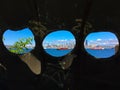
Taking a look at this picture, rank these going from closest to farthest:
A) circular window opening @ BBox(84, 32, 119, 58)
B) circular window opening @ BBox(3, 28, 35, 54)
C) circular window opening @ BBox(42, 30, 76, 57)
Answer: circular window opening @ BBox(84, 32, 119, 58) < circular window opening @ BBox(42, 30, 76, 57) < circular window opening @ BBox(3, 28, 35, 54)

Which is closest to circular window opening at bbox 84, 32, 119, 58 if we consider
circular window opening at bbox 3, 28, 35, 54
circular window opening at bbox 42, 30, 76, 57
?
circular window opening at bbox 42, 30, 76, 57

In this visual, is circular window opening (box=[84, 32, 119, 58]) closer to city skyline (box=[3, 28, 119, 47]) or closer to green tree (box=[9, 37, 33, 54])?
city skyline (box=[3, 28, 119, 47])

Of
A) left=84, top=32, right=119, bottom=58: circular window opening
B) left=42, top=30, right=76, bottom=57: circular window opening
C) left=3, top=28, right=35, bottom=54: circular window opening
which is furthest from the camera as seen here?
left=3, top=28, right=35, bottom=54: circular window opening

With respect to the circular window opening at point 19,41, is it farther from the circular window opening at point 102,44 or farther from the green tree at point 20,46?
the circular window opening at point 102,44

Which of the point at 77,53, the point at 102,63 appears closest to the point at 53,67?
the point at 77,53

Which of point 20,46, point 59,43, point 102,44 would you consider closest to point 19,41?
point 20,46

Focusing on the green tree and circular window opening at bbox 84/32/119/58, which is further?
the green tree
